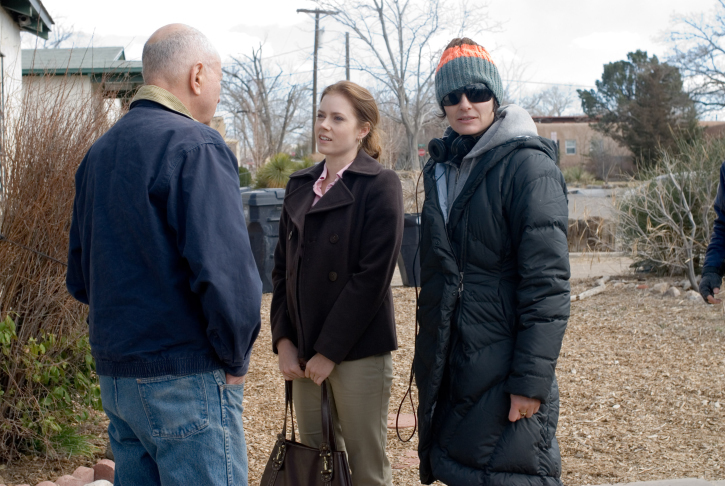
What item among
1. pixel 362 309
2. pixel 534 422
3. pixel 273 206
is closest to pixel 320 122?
pixel 362 309

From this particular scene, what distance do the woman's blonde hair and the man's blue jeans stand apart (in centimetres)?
136

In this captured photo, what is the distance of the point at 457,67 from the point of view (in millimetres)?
2320

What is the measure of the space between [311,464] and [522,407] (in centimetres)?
81

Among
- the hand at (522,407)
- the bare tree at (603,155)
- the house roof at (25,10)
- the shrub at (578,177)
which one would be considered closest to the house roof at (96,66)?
the house roof at (25,10)

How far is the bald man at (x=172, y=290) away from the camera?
5.65 ft

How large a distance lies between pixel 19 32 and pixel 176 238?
8.36 metres

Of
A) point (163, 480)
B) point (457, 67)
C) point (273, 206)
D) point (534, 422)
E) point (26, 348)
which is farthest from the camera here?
point (273, 206)

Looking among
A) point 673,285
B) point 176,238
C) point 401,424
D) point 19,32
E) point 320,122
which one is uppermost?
point 19,32

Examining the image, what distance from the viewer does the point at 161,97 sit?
187 cm

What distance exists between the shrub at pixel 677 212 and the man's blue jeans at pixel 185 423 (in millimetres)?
7059

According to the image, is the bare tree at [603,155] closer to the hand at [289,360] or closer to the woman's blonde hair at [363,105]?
the woman's blonde hair at [363,105]

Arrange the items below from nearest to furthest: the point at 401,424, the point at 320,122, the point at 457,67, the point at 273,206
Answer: the point at 457,67, the point at 320,122, the point at 401,424, the point at 273,206

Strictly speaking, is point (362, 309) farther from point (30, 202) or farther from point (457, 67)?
point (30, 202)

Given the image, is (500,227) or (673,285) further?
(673,285)
